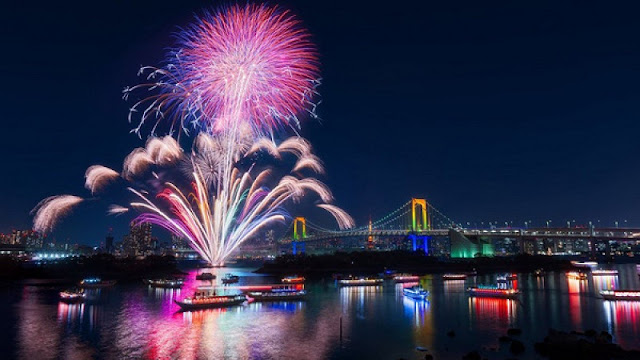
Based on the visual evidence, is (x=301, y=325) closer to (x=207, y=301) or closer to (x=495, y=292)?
(x=207, y=301)

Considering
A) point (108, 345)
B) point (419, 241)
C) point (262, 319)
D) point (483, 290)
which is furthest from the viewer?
point (419, 241)

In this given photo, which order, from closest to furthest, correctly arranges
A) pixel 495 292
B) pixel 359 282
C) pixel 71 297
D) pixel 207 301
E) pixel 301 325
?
1. pixel 301 325
2. pixel 207 301
3. pixel 71 297
4. pixel 495 292
5. pixel 359 282


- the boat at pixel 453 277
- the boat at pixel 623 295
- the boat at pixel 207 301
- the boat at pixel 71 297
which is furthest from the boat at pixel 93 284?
the boat at pixel 623 295

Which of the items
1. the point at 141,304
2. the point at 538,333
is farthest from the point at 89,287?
the point at 538,333

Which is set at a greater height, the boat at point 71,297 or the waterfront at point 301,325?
the boat at point 71,297

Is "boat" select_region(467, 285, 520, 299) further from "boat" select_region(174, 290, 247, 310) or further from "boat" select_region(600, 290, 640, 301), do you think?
"boat" select_region(174, 290, 247, 310)

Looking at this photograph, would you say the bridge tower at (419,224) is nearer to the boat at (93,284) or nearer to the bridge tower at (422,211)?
the bridge tower at (422,211)

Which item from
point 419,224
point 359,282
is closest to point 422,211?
point 419,224

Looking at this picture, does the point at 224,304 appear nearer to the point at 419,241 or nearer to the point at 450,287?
the point at 450,287
